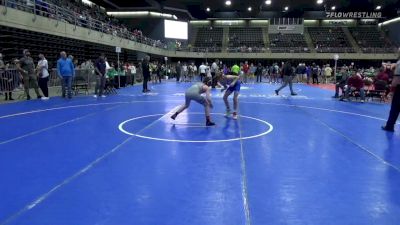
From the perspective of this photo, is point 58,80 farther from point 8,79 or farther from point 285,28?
point 285,28

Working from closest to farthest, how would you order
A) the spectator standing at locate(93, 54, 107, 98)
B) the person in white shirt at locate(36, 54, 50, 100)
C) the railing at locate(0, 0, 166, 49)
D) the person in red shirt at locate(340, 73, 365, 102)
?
the person in white shirt at locate(36, 54, 50, 100)
the person in red shirt at locate(340, 73, 365, 102)
the spectator standing at locate(93, 54, 107, 98)
the railing at locate(0, 0, 166, 49)

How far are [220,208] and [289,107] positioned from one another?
32.5ft

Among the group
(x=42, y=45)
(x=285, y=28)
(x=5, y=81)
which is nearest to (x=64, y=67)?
(x=5, y=81)

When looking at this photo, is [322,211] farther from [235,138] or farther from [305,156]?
[235,138]

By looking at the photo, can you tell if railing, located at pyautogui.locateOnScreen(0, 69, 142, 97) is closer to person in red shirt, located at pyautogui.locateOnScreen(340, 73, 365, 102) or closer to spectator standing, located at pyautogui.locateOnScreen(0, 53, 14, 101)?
spectator standing, located at pyautogui.locateOnScreen(0, 53, 14, 101)

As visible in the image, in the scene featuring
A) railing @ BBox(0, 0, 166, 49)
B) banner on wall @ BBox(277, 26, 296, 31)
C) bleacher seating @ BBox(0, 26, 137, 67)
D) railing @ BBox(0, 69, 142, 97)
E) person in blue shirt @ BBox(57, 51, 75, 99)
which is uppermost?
banner on wall @ BBox(277, 26, 296, 31)

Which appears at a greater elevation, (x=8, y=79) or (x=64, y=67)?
(x=64, y=67)

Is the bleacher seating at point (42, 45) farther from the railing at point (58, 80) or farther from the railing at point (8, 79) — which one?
the railing at point (8, 79)

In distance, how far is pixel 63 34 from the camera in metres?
21.1

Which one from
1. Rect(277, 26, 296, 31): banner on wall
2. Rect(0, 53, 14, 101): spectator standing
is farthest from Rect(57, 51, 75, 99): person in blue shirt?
Rect(277, 26, 296, 31): banner on wall

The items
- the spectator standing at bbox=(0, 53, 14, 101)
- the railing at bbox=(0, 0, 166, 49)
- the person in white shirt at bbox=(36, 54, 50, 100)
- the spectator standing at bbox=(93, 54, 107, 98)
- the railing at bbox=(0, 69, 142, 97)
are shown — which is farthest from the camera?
the railing at bbox=(0, 0, 166, 49)

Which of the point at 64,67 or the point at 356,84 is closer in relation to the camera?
the point at 64,67

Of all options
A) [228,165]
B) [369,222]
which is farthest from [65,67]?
[369,222]

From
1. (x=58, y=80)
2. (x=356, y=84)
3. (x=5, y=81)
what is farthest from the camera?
(x=58, y=80)
